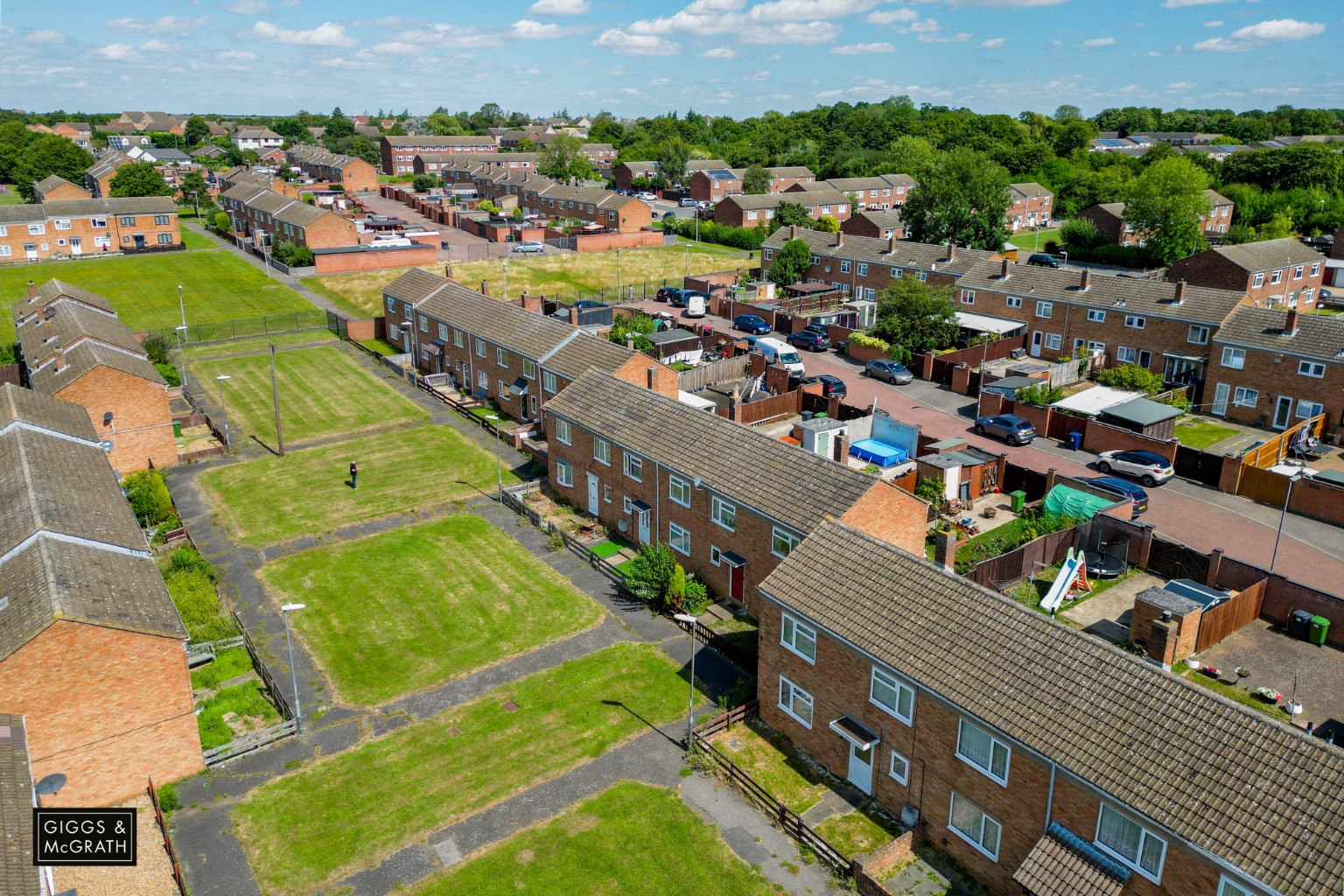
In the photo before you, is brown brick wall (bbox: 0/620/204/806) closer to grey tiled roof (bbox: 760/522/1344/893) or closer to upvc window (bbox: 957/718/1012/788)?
grey tiled roof (bbox: 760/522/1344/893)

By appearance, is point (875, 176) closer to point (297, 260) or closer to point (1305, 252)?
point (1305, 252)

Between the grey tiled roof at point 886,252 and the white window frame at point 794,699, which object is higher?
the grey tiled roof at point 886,252

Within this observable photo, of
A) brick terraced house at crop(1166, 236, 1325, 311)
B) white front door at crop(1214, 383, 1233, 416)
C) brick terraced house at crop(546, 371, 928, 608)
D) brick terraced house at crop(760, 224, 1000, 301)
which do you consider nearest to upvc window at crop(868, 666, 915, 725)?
brick terraced house at crop(546, 371, 928, 608)

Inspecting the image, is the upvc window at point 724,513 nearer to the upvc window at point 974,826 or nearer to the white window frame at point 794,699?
the white window frame at point 794,699

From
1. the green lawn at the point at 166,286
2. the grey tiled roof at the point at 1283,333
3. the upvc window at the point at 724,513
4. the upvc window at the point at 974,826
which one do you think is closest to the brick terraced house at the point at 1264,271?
the grey tiled roof at the point at 1283,333

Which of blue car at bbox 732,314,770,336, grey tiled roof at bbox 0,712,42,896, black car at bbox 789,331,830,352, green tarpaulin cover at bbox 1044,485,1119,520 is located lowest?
green tarpaulin cover at bbox 1044,485,1119,520

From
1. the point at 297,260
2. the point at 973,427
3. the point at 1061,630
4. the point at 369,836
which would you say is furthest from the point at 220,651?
the point at 297,260
